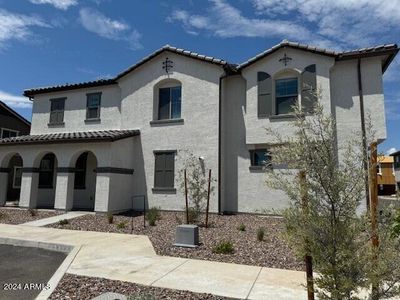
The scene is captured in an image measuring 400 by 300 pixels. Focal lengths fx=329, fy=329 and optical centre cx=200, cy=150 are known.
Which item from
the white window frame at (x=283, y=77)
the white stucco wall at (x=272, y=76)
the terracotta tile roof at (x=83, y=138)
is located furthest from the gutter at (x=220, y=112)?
the terracotta tile roof at (x=83, y=138)

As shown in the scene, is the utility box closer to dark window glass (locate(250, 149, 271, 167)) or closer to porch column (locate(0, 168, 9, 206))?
dark window glass (locate(250, 149, 271, 167))

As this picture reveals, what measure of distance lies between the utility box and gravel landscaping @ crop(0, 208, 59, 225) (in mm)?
8451

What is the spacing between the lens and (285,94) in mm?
15898

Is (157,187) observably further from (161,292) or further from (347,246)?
(347,246)

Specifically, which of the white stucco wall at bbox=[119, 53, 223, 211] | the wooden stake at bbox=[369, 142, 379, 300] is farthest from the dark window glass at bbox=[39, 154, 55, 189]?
the wooden stake at bbox=[369, 142, 379, 300]

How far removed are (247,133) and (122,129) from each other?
729cm

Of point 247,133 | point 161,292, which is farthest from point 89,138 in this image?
point 161,292

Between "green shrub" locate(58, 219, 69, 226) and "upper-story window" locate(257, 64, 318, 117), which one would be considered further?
"upper-story window" locate(257, 64, 318, 117)

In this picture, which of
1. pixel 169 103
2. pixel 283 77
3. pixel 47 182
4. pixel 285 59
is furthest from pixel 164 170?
pixel 47 182

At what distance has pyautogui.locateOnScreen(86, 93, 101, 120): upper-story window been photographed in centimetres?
1994

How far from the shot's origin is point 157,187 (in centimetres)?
1736

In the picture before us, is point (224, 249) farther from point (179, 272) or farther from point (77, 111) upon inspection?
point (77, 111)

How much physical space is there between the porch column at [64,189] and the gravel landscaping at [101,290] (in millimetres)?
11092

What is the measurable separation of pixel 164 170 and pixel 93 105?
6546 mm
